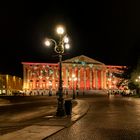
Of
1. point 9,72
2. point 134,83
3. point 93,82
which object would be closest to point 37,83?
point 9,72

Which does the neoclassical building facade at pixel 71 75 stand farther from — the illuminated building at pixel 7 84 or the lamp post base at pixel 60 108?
the lamp post base at pixel 60 108

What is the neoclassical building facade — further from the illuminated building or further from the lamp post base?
the lamp post base

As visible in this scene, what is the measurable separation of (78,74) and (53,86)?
14692mm

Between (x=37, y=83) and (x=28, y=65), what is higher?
(x=28, y=65)

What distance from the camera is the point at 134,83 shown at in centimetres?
7819

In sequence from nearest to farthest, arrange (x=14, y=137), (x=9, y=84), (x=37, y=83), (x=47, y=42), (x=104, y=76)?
(x=14, y=137), (x=47, y=42), (x=9, y=84), (x=37, y=83), (x=104, y=76)

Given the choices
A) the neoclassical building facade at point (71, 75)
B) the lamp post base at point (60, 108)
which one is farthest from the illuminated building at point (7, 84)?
the lamp post base at point (60, 108)

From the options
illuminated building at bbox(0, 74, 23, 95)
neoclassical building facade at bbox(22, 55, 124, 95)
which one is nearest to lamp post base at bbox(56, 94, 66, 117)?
illuminated building at bbox(0, 74, 23, 95)

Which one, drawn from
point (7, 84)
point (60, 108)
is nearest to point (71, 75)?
point (7, 84)

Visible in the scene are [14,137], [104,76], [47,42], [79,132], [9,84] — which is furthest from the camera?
[104,76]

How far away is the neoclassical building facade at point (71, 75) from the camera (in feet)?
439

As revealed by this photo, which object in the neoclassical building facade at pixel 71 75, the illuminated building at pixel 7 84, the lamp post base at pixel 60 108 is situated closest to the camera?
the lamp post base at pixel 60 108

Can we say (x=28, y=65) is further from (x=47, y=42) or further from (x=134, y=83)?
(x=47, y=42)

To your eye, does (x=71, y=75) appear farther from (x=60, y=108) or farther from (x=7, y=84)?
(x=60, y=108)
